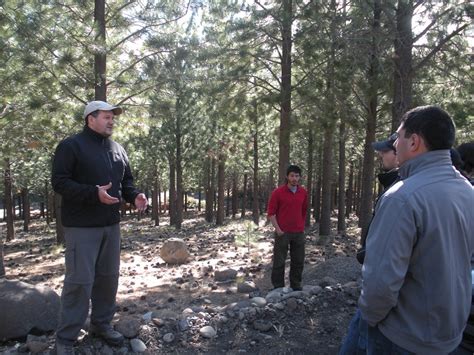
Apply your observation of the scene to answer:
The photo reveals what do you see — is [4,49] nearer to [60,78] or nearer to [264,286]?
[60,78]

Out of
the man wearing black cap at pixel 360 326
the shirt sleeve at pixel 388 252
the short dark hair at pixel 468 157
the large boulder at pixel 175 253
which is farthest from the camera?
the large boulder at pixel 175 253

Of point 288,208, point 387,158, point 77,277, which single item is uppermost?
point 387,158

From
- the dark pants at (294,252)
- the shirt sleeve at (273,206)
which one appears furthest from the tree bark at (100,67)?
the dark pants at (294,252)

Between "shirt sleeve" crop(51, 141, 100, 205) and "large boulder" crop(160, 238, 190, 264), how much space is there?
8339 millimetres

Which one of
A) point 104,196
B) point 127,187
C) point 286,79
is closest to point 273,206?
point 127,187

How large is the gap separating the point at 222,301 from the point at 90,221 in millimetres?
4152

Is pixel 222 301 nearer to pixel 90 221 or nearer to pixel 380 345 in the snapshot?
pixel 90 221

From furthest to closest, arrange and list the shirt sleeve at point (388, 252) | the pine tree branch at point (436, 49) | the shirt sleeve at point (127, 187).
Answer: the pine tree branch at point (436, 49)
the shirt sleeve at point (127, 187)
the shirt sleeve at point (388, 252)

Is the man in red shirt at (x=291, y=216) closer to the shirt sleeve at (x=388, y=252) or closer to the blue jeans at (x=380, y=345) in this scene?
the blue jeans at (x=380, y=345)

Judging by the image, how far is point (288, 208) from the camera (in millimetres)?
6738

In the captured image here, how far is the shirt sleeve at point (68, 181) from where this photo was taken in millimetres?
3539

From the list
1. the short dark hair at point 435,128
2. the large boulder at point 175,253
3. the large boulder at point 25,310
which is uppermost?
the short dark hair at point 435,128

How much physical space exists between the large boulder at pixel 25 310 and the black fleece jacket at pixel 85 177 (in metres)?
1.30

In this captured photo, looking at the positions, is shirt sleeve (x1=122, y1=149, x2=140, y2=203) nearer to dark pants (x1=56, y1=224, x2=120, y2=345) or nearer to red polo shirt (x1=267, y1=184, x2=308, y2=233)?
dark pants (x1=56, y1=224, x2=120, y2=345)
